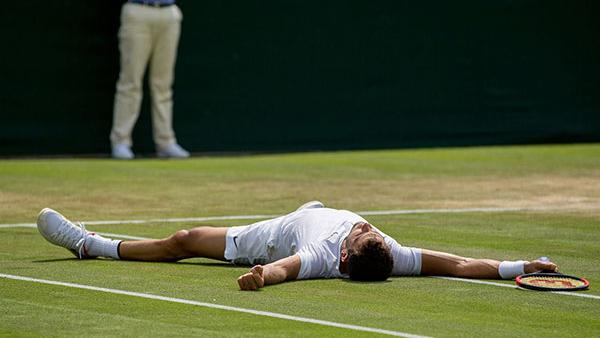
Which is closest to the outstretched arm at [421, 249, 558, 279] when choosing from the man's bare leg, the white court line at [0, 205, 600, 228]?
the man's bare leg

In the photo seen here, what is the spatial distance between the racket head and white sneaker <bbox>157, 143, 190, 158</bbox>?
12055mm

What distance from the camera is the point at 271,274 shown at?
842 centimetres

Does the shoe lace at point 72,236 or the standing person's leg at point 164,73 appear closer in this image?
the shoe lace at point 72,236

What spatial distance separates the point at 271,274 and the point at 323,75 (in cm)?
1386

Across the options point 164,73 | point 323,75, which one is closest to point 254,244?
point 164,73

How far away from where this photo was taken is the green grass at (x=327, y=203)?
7.38 metres

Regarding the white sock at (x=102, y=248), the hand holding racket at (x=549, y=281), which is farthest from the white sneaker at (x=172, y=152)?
the hand holding racket at (x=549, y=281)

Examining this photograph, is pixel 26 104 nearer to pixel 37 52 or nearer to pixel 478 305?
pixel 37 52

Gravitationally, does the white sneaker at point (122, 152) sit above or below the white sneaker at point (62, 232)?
below

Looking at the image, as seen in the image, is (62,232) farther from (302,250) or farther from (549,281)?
(549,281)

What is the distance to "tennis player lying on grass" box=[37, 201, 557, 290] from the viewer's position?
8.62 metres

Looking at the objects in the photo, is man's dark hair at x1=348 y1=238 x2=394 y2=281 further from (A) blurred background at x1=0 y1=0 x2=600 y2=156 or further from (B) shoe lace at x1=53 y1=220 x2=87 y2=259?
(A) blurred background at x1=0 y1=0 x2=600 y2=156

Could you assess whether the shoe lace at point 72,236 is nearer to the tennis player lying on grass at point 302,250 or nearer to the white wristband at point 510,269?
the tennis player lying on grass at point 302,250

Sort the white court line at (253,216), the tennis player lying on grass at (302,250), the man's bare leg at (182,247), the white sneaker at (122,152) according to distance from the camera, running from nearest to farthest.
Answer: the tennis player lying on grass at (302,250)
the man's bare leg at (182,247)
the white court line at (253,216)
the white sneaker at (122,152)
